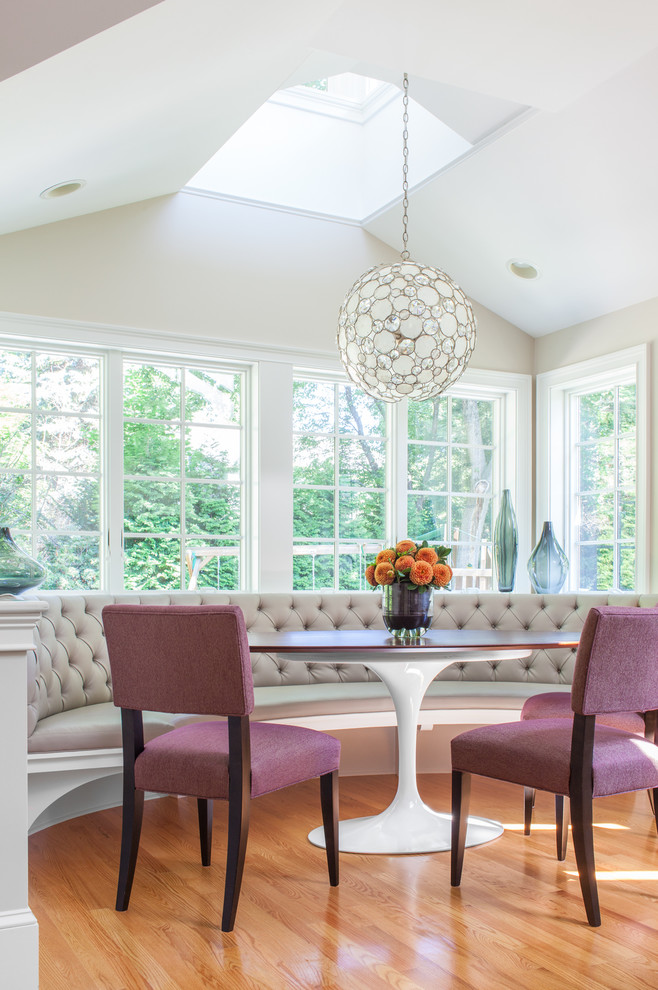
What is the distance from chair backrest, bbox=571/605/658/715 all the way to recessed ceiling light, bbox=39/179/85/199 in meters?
2.66

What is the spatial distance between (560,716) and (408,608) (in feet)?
2.38

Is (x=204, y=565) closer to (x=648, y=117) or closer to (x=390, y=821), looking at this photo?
(x=390, y=821)

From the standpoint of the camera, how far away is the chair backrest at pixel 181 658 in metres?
2.37

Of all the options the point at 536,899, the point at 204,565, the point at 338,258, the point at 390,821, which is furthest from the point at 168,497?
the point at 536,899

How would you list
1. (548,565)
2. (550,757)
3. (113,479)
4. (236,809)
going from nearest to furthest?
(236,809) < (550,757) < (113,479) < (548,565)

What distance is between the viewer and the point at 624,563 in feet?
15.2

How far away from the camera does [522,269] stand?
469cm

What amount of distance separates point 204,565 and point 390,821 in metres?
1.78

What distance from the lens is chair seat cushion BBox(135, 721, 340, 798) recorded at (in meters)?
2.41

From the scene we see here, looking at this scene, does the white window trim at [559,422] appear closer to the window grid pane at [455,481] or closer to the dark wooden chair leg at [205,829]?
the window grid pane at [455,481]

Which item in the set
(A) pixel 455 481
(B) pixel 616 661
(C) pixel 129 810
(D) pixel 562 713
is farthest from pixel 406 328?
(A) pixel 455 481

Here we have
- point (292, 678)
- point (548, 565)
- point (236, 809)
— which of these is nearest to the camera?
point (236, 809)

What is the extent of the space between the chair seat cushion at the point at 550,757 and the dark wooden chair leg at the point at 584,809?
0.03 metres

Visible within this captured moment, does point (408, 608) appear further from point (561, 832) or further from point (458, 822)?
point (561, 832)
